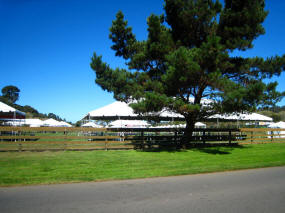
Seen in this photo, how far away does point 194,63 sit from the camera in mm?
10828

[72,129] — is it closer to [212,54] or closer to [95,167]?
[95,167]

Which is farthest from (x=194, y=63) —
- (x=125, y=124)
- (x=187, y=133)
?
(x=125, y=124)

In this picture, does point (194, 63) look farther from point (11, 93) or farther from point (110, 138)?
point (11, 93)

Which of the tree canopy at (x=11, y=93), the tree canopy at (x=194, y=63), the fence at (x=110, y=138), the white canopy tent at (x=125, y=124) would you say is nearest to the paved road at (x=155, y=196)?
the tree canopy at (x=194, y=63)

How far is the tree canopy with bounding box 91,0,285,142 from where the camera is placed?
1117cm

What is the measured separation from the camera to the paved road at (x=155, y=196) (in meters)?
4.22

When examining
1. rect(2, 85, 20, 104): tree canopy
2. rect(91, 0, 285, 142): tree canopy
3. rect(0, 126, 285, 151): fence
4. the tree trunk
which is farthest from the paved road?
rect(2, 85, 20, 104): tree canopy

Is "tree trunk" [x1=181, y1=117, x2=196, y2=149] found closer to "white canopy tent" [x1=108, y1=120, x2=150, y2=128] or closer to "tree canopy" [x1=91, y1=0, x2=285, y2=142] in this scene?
"tree canopy" [x1=91, y1=0, x2=285, y2=142]

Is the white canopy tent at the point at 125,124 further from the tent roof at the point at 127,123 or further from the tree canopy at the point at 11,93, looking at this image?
the tree canopy at the point at 11,93

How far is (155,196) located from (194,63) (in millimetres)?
7377

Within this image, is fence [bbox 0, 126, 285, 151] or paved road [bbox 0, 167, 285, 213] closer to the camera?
paved road [bbox 0, 167, 285, 213]

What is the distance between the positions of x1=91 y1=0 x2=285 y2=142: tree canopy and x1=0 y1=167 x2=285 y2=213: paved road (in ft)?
18.5

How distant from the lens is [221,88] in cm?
1185

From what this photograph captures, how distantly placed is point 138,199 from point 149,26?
32.4 ft
